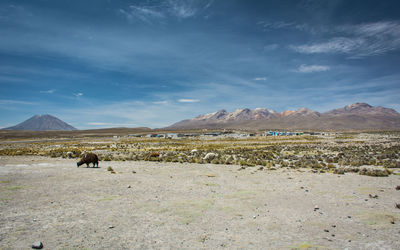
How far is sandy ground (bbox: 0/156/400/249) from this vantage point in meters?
5.94

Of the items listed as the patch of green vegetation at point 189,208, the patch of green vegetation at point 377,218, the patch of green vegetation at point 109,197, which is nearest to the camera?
the patch of green vegetation at point 377,218

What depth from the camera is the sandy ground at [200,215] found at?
5.94 meters

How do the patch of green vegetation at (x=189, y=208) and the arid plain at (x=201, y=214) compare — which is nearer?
the arid plain at (x=201, y=214)

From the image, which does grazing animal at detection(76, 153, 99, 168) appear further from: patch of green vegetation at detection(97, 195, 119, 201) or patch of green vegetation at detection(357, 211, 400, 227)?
patch of green vegetation at detection(357, 211, 400, 227)

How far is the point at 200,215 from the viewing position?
25.9 feet

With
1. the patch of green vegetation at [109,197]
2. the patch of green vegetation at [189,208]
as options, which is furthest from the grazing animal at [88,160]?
the patch of green vegetation at [189,208]

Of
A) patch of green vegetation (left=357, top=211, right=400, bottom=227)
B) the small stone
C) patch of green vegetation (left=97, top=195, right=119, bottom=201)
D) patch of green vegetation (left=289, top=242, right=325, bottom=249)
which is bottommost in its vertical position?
patch of green vegetation (left=357, top=211, right=400, bottom=227)

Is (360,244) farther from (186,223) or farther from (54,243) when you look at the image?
(54,243)

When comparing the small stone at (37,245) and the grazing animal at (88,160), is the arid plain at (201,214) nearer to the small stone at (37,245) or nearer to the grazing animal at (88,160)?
the small stone at (37,245)

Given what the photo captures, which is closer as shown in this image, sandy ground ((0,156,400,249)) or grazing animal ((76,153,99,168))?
sandy ground ((0,156,400,249))

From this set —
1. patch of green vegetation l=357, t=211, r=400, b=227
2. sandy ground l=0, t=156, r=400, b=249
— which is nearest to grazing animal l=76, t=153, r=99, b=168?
sandy ground l=0, t=156, r=400, b=249

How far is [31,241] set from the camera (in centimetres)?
582

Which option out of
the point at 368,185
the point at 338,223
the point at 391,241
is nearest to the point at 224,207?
the point at 338,223

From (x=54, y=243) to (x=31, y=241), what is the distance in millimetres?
646
